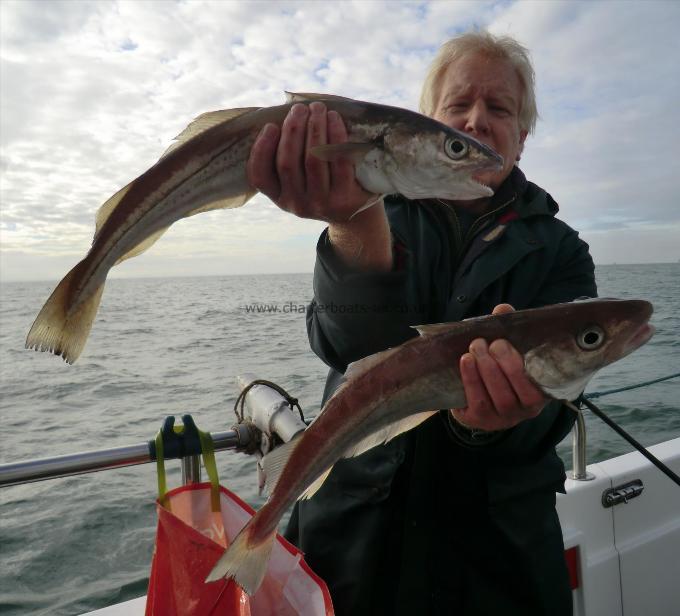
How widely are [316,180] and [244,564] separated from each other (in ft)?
4.80

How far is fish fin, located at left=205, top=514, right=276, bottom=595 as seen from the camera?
71.2 inches

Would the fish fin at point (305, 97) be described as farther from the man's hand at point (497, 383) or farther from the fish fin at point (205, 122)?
the man's hand at point (497, 383)

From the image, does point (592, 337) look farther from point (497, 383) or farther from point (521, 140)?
point (521, 140)

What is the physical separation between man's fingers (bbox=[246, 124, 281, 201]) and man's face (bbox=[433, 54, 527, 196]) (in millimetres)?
1346

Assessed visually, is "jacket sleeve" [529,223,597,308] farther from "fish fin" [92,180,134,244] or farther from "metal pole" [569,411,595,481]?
"fish fin" [92,180,134,244]

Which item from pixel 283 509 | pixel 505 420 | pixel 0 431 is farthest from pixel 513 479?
pixel 0 431

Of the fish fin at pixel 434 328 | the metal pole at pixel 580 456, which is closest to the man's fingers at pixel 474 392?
the fish fin at pixel 434 328

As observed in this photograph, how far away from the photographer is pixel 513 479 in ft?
7.76

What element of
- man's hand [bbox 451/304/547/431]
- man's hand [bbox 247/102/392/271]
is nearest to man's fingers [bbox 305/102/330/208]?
man's hand [bbox 247/102/392/271]

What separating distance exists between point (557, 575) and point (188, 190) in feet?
7.93

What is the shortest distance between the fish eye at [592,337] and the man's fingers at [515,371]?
23cm

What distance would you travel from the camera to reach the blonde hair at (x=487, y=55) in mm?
3020

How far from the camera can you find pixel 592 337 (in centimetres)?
187

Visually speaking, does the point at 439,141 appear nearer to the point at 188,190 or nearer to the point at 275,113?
the point at 275,113
